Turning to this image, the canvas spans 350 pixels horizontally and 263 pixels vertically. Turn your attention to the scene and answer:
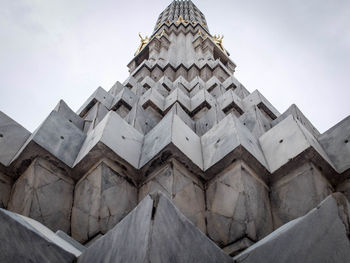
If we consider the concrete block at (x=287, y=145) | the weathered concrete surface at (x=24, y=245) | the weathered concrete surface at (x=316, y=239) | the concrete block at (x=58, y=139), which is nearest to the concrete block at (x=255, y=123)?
the concrete block at (x=287, y=145)

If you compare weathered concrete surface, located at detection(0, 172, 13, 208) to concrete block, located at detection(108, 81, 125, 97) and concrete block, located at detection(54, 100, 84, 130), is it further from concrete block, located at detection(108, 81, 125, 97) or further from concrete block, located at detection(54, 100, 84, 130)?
concrete block, located at detection(108, 81, 125, 97)

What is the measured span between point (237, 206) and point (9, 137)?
392cm

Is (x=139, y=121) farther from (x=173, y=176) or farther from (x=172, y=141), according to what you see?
(x=173, y=176)

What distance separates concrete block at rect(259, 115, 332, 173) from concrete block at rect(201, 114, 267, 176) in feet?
0.52

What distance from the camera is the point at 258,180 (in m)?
5.49

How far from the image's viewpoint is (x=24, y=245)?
2.92 metres

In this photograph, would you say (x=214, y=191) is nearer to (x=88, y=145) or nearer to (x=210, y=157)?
(x=210, y=157)

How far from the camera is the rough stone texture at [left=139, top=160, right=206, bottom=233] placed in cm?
511

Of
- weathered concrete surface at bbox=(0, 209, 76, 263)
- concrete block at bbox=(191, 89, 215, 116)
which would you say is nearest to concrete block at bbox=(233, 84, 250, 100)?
concrete block at bbox=(191, 89, 215, 116)

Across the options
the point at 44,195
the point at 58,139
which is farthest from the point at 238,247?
the point at 58,139

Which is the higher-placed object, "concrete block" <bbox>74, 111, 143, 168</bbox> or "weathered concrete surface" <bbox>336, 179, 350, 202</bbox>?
"concrete block" <bbox>74, 111, 143, 168</bbox>

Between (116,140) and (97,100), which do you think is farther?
(97,100)

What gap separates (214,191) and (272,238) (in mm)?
2468

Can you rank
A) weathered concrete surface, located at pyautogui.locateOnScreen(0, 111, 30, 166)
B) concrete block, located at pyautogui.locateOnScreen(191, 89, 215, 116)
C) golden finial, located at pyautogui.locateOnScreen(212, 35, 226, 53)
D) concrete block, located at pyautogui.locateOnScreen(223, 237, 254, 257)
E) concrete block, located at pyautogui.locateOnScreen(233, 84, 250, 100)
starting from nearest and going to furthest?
concrete block, located at pyautogui.locateOnScreen(223, 237, 254, 257), weathered concrete surface, located at pyautogui.locateOnScreen(0, 111, 30, 166), concrete block, located at pyautogui.locateOnScreen(191, 89, 215, 116), concrete block, located at pyautogui.locateOnScreen(233, 84, 250, 100), golden finial, located at pyautogui.locateOnScreen(212, 35, 226, 53)
